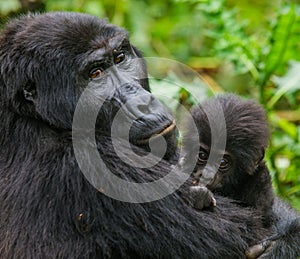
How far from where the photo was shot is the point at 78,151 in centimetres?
398

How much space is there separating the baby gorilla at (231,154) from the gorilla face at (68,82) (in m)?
0.30

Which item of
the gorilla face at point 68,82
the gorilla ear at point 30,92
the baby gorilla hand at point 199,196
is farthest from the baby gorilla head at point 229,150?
the gorilla ear at point 30,92

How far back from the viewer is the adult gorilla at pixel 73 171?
4000 millimetres

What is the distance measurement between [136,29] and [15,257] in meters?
4.67

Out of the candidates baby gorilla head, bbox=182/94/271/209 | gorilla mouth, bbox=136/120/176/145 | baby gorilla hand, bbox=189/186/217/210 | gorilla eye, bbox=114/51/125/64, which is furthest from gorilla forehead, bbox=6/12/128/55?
baby gorilla hand, bbox=189/186/217/210

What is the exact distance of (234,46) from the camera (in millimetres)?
6273

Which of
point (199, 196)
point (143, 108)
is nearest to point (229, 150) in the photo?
point (199, 196)

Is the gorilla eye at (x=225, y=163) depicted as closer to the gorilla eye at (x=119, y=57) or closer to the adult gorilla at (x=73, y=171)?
the adult gorilla at (x=73, y=171)

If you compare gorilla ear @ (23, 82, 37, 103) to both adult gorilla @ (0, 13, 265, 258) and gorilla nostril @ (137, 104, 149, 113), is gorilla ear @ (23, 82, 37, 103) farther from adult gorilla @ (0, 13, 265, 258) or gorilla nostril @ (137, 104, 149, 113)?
gorilla nostril @ (137, 104, 149, 113)

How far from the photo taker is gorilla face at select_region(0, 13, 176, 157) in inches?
162

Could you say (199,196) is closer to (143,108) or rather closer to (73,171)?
(143,108)

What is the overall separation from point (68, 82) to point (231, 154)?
3.70 feet

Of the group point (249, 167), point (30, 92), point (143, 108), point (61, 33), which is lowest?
point (249, 167)

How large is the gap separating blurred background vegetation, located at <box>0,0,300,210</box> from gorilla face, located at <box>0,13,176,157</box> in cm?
97
